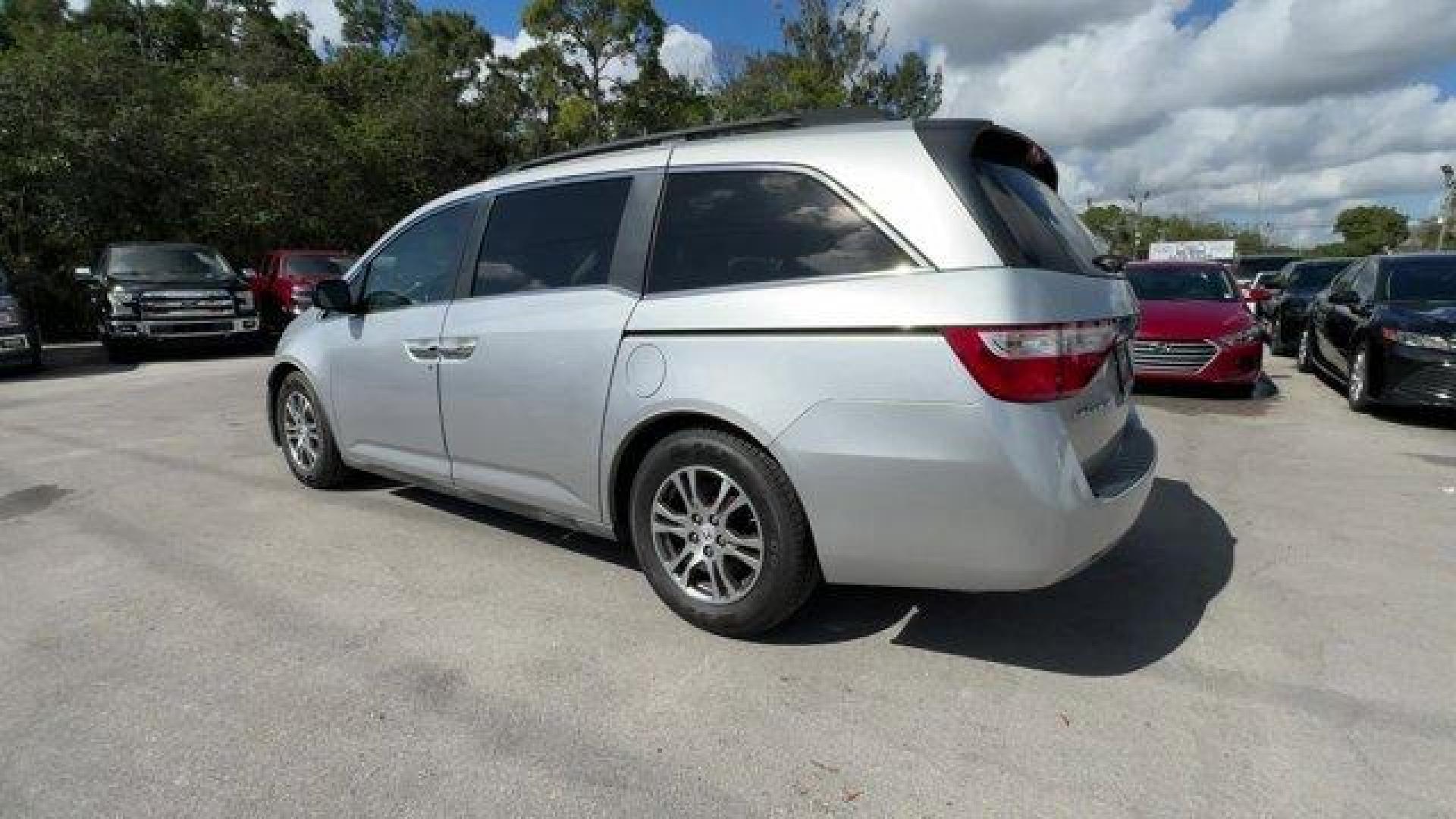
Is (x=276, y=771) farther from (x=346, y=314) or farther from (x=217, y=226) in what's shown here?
(x=217, y=226)

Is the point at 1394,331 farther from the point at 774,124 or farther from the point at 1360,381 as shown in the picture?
the point at 774,124

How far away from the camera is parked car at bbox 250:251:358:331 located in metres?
16.1

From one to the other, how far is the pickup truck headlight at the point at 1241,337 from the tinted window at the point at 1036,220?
20.0 ft

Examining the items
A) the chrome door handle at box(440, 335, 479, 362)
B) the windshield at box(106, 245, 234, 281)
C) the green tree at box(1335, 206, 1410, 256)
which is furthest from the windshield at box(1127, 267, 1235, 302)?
the green tree at box(1335, 206, 1410, 256)

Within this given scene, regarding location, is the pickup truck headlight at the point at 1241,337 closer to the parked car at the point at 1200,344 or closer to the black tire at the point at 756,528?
the parked car at the point at 1200,344

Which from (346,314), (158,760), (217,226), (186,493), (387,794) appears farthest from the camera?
(217,226)

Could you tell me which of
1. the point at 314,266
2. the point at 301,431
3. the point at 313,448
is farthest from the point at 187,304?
the point at 313,448

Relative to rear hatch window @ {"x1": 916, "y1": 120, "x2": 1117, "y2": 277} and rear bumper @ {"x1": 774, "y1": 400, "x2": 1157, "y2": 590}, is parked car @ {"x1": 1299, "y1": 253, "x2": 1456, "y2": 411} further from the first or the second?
rear bumper @ {"x1": 774, "y1": 400, "x2": 1157, "y2": 590}

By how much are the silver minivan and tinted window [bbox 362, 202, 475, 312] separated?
0.14 m

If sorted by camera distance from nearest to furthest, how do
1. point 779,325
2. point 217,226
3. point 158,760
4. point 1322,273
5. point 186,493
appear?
point 158,760 → point 779,325 → point 186,493 → point 1322,273 → point 217,226

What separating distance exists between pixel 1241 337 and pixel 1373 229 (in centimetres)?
10649

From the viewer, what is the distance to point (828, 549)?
301cm

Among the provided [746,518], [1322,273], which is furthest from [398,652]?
[1322,273]

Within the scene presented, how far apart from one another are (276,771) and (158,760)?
15.3 inches
